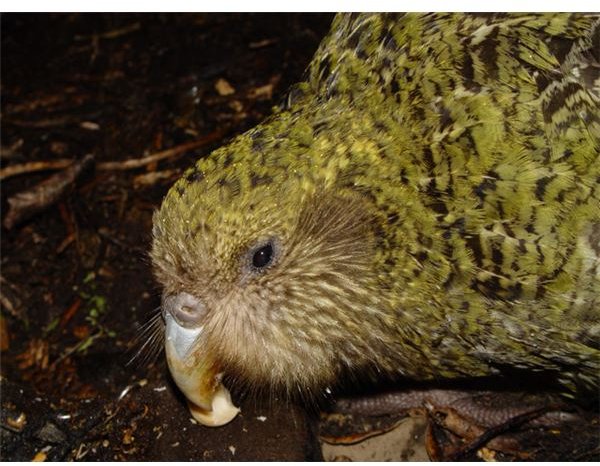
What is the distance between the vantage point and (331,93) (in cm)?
311

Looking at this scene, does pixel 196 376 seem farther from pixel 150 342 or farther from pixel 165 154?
pixel 165 154

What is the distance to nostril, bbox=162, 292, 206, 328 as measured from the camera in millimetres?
2891

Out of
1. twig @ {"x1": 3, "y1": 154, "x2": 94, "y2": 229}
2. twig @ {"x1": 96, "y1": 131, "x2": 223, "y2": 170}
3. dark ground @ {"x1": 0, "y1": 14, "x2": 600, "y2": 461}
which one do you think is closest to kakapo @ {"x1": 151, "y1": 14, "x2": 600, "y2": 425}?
dark ground @ {"x1": 0, "y1": 14, "x2": 600, "y2": 461}

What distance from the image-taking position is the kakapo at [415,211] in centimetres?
281

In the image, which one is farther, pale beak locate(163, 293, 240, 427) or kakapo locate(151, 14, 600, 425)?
pale beak locate(163, 293, 240, 427)

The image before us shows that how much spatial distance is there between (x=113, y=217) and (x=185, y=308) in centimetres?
200

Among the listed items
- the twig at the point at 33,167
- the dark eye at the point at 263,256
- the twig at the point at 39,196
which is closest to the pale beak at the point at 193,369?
the dark eye at the point at 263,256

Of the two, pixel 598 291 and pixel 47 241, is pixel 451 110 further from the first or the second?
pixel 47 241

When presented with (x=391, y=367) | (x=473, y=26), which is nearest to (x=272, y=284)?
(x=391, y=367)

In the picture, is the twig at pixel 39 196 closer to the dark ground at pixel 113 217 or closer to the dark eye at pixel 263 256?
the dark ground at pixel 113 217

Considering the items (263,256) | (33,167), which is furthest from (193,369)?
(33,167)

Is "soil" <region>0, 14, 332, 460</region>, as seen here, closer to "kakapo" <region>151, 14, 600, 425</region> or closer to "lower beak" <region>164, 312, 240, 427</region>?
"lower beak" <region>164, 312, 240, 427</region>

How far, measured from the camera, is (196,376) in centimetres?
313

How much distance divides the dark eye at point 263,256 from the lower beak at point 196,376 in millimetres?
354
